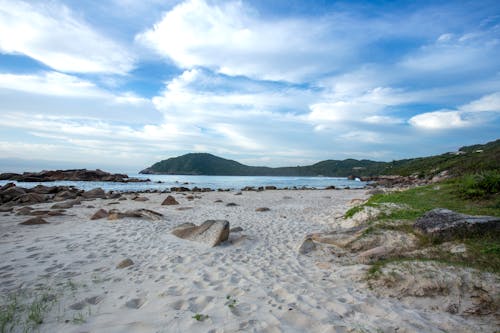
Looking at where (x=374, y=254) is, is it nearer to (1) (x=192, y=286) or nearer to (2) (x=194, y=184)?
(1) (x=192, y=286)

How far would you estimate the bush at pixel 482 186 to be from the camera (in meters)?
8.77

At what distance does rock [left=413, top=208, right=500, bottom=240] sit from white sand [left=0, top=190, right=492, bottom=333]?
214 centimetres

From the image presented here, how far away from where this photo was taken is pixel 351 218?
34.4 ft

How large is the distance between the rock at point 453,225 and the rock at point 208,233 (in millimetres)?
5132

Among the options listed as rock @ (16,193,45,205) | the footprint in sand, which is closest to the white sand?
the footprint in sand

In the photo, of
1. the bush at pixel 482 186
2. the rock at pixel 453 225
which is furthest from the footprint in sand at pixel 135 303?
the bush at pixel 482 186

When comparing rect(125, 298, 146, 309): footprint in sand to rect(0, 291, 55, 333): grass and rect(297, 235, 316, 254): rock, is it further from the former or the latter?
rect(297, 235, 316, 254): rock

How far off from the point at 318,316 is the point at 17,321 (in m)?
3.97

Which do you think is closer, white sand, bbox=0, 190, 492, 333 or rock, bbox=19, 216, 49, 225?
white sand, bbox=0, 190, 492, 333

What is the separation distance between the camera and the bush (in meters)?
8.77

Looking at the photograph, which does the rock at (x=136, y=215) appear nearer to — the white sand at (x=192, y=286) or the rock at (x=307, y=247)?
the white sand at (x=192, y=286)

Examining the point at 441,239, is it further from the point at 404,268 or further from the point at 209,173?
the point at 209,173

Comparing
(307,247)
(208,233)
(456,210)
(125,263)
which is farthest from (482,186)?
(125,263)

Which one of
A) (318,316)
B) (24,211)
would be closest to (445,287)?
(318,316)
